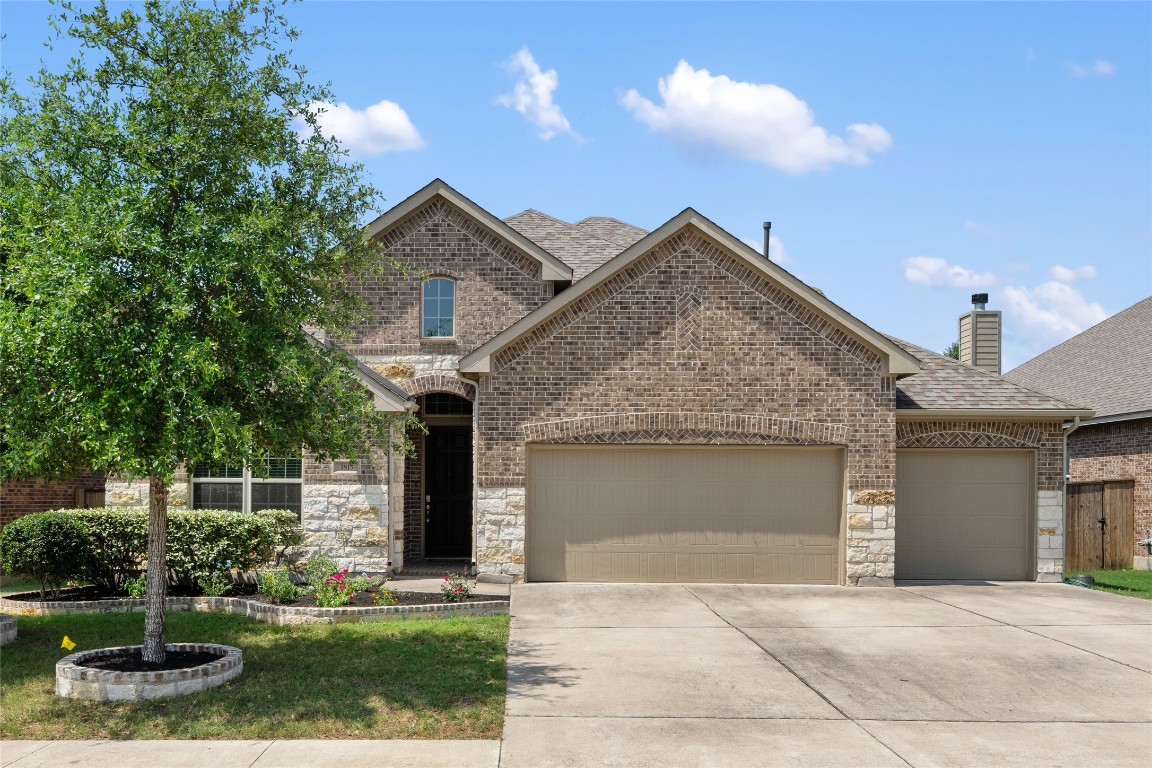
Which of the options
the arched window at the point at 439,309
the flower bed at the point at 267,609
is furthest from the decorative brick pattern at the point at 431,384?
the flower bed at the point at 267,609

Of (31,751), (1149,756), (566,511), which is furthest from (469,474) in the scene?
(1149,756)

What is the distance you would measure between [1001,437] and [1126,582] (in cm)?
410

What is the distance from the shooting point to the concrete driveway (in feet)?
23.7

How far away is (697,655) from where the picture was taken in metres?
10.2

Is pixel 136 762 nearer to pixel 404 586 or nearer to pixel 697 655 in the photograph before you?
pixel 697 655

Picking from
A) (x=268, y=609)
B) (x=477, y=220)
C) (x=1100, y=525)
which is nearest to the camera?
(x=268, y=609)

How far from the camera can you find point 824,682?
9.16m

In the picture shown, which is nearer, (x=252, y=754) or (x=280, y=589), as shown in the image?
(x=252, y=754)

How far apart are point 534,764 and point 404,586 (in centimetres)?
817

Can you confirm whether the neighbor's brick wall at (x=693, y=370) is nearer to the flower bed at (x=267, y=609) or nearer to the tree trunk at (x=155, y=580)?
the flower bed at (x=267, y=609)

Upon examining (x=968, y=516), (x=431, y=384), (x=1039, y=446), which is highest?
(x=431, y=384)

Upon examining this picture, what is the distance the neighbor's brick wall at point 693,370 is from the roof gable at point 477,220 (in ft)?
6.46

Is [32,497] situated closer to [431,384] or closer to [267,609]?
[431,384]

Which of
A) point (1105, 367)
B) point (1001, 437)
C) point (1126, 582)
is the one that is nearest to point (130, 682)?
point (1001, 437)
